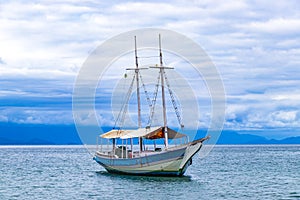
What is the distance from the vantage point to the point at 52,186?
63469 mm

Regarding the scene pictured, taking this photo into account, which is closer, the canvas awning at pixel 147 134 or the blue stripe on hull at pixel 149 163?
Answer: the blue stripe on hull at pixel 149 163

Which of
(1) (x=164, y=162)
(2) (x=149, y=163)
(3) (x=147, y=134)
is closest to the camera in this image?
(1) (x=164, y=162)

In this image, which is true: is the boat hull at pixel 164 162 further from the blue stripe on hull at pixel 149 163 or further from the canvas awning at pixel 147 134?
the canvas awning at pixel 147 134

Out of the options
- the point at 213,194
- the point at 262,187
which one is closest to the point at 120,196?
the point at 213,194

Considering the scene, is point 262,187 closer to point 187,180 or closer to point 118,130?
point 187,180

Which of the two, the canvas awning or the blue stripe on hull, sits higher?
the canvas awning

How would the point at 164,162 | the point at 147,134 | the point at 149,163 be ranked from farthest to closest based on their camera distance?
the point at 147,134 < the point at 149,163 < the point at 164,162

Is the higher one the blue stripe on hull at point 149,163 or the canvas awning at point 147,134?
the canvas awning at point 147,134

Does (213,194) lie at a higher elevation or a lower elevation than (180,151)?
lower

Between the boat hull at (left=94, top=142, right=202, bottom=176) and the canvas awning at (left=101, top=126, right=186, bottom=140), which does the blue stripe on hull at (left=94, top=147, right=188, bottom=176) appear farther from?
the canvas awning at (left=101, top=126, right=186, bottom=140)

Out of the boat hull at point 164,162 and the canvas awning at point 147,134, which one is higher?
the canvas awning at point 147,134

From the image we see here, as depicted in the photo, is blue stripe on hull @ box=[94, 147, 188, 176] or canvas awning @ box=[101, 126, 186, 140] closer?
blue stripe on hull @ box=[94, 147, 188, 176]

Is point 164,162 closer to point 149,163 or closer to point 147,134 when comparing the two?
point 149,163

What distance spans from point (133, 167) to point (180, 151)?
7.39 m
